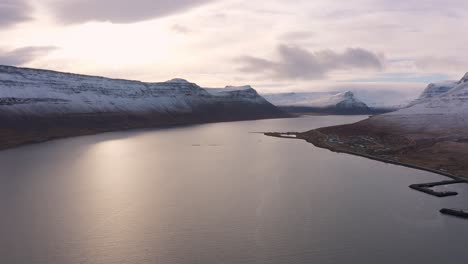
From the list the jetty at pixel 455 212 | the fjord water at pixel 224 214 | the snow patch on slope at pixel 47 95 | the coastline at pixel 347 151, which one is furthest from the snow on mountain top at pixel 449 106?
the snow patch on slope at pixel 47 95

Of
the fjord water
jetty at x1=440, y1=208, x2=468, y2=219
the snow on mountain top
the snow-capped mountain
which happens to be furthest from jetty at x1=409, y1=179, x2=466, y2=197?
the snow on mountain top

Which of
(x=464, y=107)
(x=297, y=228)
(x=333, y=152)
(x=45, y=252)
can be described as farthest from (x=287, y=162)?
(x=464, y=107)

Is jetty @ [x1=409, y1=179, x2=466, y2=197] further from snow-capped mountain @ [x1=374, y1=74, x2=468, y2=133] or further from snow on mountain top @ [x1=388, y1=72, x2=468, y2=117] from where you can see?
snow on mountain top @ [x1=388, y1=72, x2=468, y2=117]

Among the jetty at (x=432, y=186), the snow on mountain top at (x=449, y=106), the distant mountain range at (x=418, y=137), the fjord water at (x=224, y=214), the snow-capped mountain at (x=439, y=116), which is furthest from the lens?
the snow on mountain top at (x=449, y=106)

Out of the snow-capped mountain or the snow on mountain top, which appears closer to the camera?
the snow-capped mountain

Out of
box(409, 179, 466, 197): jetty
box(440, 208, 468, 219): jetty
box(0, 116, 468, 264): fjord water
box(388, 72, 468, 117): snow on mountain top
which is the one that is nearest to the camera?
box(0, 116, 468, 264): fjord water

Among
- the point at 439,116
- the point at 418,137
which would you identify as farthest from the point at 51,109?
the point at 439,116

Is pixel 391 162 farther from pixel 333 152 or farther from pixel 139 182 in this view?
pixel 139 182

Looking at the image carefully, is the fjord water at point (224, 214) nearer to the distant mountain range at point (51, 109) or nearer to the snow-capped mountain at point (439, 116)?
the snow-capped mountain at point (439, 116)

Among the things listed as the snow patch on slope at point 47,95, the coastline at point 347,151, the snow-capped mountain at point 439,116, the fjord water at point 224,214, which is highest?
the snow patch on slope at point 47,95
